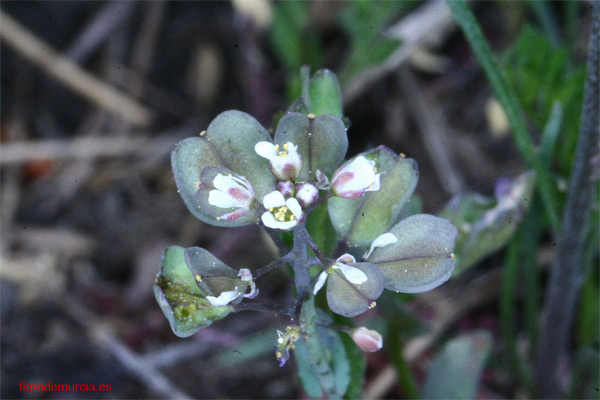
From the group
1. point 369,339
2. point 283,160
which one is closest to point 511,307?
point 369,339

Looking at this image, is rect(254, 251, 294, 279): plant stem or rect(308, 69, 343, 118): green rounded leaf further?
rect(308, 69, 343, 118): green rounded leaf

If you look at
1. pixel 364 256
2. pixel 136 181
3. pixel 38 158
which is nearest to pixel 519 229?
pixel 364 256

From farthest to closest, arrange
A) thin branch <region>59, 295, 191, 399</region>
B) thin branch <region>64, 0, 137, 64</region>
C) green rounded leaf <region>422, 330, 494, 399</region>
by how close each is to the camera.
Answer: thin branch <region>64, 0, 137, 64</region>, thin branch <region>59, 295, 191, 399</region>, green rounded leaf <region>422, 330, 494, 399</region>

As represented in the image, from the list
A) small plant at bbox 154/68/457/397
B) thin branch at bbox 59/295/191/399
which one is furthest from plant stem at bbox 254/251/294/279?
thin branch at bbox 59/295/191/399

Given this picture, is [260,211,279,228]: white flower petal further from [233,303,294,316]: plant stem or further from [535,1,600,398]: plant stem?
[535,1,600,398]: plant stem

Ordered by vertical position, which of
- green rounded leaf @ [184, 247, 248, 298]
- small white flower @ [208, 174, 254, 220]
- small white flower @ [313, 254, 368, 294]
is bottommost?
small white flower @ [313, 254, 368, 294]

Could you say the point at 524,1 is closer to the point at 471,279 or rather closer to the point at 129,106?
the point at 471,279

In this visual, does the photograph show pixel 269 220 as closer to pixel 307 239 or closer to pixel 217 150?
pixel 307 239
